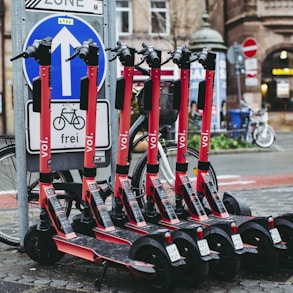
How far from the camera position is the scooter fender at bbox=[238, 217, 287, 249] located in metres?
4.19

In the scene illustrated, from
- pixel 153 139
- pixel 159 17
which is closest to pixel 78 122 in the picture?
pixel 153 139

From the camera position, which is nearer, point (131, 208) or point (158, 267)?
point (158, 267)

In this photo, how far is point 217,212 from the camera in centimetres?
475

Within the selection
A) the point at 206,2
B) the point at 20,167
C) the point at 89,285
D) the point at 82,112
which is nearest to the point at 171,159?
the point at 82,112

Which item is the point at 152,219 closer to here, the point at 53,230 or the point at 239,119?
the point at 53,230

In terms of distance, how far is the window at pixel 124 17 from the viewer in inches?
1141

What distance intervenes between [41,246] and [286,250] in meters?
1.79

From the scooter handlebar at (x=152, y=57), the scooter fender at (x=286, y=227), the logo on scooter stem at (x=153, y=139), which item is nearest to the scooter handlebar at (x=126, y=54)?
the scooter handlebar at (x=152, y=57)

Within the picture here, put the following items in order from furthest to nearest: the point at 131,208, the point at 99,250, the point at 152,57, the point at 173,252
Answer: the point at 131,208, the point at 152,57, the point at 99,250, the point at 173,252

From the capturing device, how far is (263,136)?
18359mm

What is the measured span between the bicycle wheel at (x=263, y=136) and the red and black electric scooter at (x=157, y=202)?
44.8 feet

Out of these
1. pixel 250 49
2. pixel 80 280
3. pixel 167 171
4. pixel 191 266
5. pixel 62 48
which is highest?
pixel 250 49

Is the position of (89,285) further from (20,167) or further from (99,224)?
(20,167)

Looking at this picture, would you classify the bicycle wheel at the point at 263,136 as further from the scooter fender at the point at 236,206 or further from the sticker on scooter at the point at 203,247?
the sticker on scooter at the point at 203,247
